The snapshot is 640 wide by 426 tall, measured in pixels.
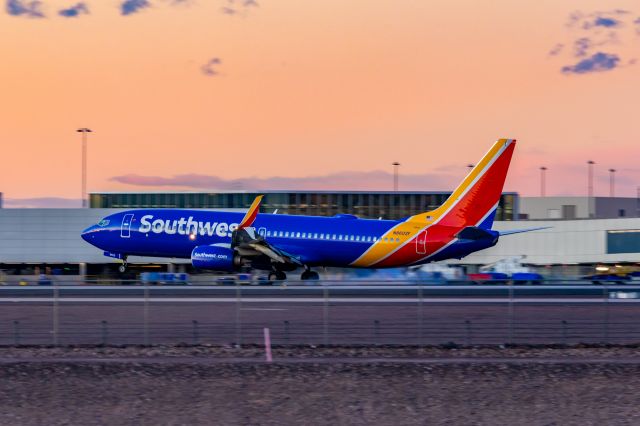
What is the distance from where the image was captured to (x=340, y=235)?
50.5m

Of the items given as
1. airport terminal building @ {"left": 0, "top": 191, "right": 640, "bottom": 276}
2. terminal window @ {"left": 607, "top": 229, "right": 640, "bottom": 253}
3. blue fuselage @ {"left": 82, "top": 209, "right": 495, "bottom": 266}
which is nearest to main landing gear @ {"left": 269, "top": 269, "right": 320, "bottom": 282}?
blue fuselage @ {"left": 82, "top": 209, "right": 495, "bottom": 266}

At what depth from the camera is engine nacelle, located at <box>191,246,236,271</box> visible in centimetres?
4938

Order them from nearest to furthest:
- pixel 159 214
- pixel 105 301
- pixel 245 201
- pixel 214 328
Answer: pixel 214 328 < pixel 105 301 < pixel 159 214 < pixel 245 201

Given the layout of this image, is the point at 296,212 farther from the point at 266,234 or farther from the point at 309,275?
the point at 309,275

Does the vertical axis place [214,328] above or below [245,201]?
below

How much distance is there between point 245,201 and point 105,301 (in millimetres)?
47516

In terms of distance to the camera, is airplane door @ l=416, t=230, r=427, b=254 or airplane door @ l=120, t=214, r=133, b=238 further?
airplane door @ l=120, t=214, r=133, b=238

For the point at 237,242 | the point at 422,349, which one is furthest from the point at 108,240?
the point at 422,349

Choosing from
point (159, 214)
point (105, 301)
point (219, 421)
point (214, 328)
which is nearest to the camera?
point (219, 421)

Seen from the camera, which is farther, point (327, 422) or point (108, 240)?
point (108, 240)

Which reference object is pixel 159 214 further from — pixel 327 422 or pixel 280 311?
pixel 327 422

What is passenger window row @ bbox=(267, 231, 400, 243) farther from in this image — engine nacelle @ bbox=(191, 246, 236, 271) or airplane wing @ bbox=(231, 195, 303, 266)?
engine nacelle @ bbox=(191, 246, 236, 271)

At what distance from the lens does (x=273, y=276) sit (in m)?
51.6

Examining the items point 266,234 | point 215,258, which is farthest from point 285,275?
point 215,258
